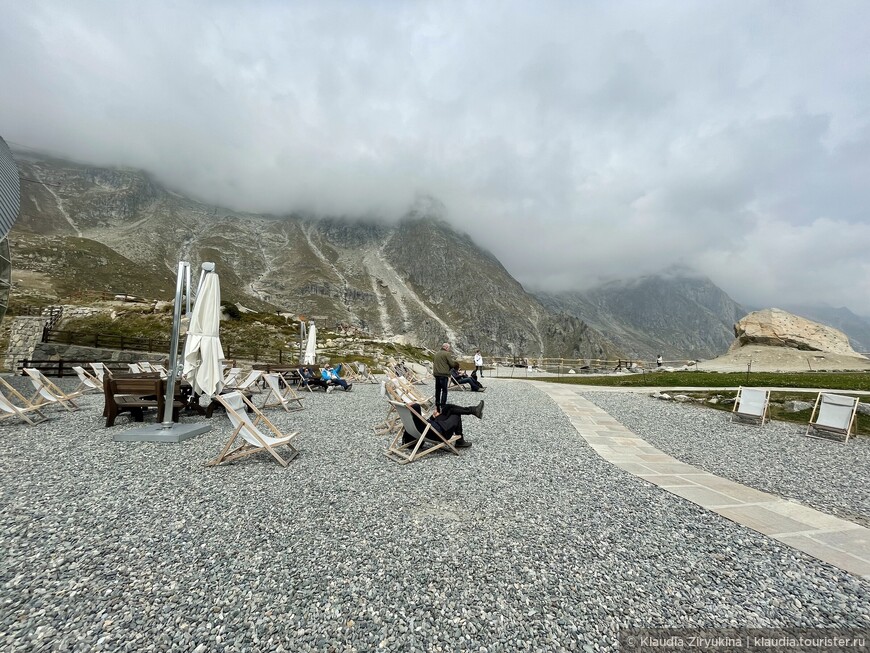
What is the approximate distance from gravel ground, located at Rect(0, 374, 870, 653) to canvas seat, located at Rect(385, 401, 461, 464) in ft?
2.39

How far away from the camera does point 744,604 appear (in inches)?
112

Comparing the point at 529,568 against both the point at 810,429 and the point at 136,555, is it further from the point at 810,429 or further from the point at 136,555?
the point at 810,429

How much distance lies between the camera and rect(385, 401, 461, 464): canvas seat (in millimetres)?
6484

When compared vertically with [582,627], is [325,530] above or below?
below

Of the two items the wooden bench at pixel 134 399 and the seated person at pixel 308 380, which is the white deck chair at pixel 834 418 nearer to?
the wooden bench at pixel 134 399

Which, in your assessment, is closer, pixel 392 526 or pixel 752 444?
pixel 392 526

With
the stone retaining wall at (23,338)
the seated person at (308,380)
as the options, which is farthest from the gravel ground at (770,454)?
the stone retaining wall at (23,338)

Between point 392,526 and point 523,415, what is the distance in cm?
753

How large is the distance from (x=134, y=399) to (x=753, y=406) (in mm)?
Result: 15704

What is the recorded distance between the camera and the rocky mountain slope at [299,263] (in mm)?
116312

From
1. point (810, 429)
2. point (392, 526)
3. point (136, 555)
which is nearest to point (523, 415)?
point (810, 429)

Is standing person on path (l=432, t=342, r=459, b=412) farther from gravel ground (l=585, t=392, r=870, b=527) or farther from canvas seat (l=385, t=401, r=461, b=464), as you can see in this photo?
gravel ground (l=585, t=392, r=870, b=527)

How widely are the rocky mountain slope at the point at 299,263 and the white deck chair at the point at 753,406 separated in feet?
310

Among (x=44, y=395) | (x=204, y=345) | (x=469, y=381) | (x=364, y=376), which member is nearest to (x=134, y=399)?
(x=44, y=395)
